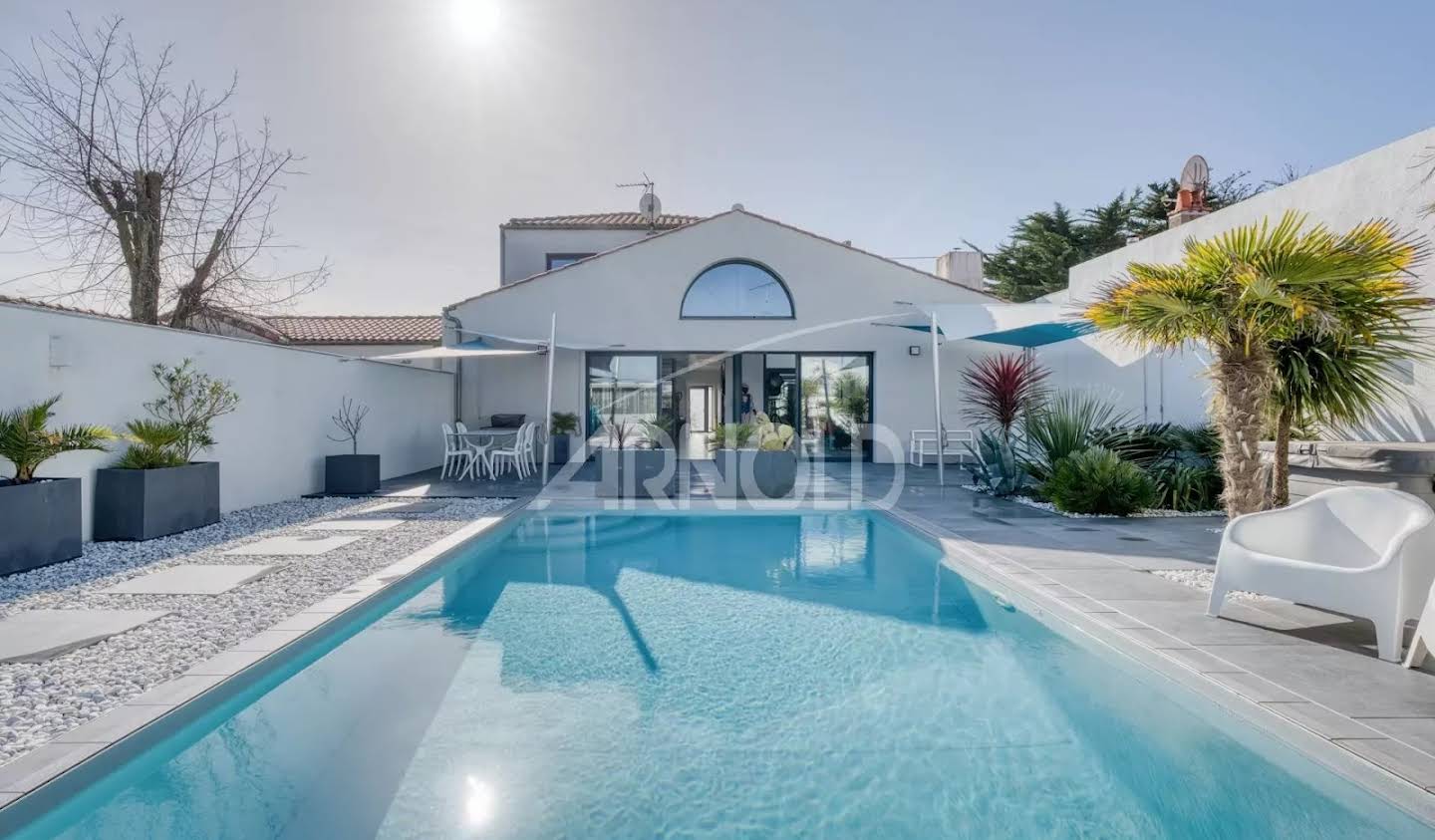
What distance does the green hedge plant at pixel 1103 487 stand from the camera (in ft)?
29.0

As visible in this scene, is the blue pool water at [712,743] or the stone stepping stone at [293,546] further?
the stone stepping stone at [293,546]

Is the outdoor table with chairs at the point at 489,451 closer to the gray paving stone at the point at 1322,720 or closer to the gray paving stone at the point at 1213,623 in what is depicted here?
the gray paving stone at the point at 1213,623

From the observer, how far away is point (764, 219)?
15.8 m

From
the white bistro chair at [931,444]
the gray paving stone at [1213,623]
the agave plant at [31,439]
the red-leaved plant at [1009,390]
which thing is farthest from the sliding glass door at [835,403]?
the agave plant at [31,439]

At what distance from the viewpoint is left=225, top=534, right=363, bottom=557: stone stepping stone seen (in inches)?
264

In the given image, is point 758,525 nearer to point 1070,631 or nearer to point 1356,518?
point 1070,631

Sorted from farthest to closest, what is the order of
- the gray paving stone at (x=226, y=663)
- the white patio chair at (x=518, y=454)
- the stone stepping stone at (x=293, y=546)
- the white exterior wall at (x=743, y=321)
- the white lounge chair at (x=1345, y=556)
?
the white exterior wall at (x=743, y=321) → the white patio chair at (x=518, y=454) → the stone stepping stone at (x=293, y=546) → the white lounge chair at (x=1345, y=556) → the gray paving stone at (x=226, y=663)

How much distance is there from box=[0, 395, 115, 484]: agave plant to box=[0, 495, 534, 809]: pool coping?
9.80ft

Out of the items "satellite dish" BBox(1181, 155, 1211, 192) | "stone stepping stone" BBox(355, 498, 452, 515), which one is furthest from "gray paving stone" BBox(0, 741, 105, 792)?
"satellite dish" BBox(1181, 155, 1211, 192)

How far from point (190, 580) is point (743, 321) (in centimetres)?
1189

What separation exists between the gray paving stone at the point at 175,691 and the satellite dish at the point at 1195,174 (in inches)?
587

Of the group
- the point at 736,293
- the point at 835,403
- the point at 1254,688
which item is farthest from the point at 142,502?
the point at 835,403

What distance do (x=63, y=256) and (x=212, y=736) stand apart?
1327cm

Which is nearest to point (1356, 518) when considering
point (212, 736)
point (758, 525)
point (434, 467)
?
point (758, 525)
